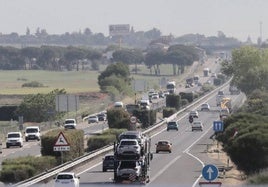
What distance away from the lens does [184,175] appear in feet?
187

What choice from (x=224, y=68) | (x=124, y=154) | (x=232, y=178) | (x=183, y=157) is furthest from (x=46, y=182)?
(x=224, y=68)

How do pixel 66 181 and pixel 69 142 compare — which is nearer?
pixel 66 181

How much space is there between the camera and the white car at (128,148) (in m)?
47.0

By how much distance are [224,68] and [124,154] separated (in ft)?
436

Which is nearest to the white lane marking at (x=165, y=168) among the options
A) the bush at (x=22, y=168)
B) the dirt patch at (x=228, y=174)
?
the dirt patch at (x=228, y=174)

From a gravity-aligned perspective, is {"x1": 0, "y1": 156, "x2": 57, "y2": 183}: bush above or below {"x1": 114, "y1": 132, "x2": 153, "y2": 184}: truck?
Answer: below

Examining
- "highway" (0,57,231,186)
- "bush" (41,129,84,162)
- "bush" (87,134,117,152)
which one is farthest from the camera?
"bush" (87,134,117,152)

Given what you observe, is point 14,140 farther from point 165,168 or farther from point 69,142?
point 165,168

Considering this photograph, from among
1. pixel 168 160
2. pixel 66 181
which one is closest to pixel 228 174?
pixel 168 160

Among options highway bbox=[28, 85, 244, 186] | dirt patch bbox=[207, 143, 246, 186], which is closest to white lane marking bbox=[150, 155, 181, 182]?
highway bbox=[28, 85, 244, 186]

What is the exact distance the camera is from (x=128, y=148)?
47.3 m

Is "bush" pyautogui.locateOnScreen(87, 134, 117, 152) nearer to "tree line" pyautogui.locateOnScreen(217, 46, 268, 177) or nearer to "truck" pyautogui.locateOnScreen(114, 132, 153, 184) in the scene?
"tree line" pyautogui.locateOnScreen(217, 46, 268, 177)

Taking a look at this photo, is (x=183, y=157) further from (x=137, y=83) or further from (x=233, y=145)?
(x=137, y=83)

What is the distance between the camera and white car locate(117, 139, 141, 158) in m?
47.0
